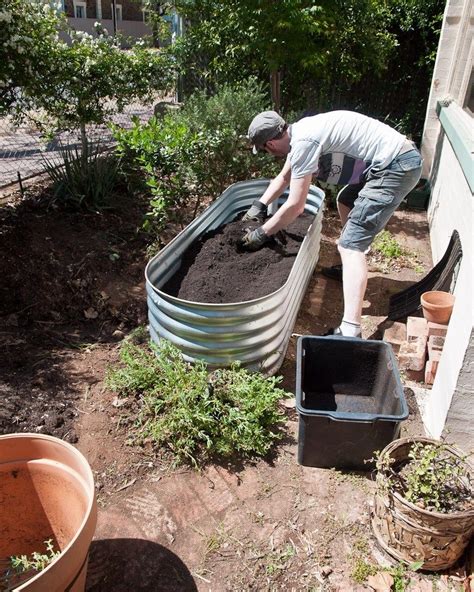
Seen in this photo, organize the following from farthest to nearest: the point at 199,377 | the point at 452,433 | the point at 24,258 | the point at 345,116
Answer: the point at 24,258 < the point at 345,116 < the point at 199,377 < the point at 452,433

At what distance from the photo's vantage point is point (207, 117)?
17.7 ft

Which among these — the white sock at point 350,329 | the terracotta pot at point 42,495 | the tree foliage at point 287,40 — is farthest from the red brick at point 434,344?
the tree foliage at point 287,40

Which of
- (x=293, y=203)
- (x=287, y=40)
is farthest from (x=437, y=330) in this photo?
(x=287, y=40)

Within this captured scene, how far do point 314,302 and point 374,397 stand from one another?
153 centimetres

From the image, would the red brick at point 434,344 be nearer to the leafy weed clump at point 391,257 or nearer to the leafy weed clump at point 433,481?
the leafy weed clump at point 433,481

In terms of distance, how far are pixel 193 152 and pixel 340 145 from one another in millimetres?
1662

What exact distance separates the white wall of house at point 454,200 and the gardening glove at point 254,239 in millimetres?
1452

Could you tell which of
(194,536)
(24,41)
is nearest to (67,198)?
(24,41)

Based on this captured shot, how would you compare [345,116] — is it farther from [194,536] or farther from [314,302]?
[194,536]

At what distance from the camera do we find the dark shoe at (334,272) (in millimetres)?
4883

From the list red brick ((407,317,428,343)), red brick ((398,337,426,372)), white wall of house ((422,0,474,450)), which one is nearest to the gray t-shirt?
white wall of house ((422,0,474,450))

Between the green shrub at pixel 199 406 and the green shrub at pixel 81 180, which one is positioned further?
the green shrub at pixel 81 180

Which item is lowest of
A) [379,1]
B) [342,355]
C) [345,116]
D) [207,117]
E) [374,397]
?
[374,397]

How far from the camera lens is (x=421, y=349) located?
3475mm
